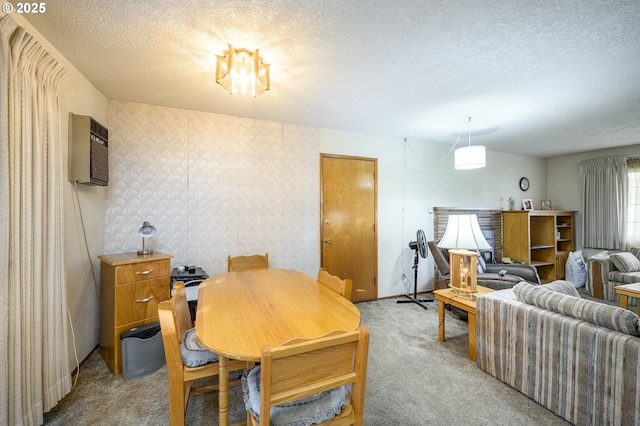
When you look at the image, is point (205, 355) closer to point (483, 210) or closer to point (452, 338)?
point (452, 338)

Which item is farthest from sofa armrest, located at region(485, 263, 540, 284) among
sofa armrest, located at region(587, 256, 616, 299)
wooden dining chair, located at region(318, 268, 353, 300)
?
wooden dining chair, located at region(318, 268, 353, 300)

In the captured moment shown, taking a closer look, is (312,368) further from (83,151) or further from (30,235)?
(83,151)

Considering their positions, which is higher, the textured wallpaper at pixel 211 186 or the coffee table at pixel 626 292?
the textured wallpaper at pixel 211 186

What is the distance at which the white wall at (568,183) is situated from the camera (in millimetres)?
5073

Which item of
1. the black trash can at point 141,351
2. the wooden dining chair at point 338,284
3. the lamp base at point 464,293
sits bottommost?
the black trash can at point 141,351

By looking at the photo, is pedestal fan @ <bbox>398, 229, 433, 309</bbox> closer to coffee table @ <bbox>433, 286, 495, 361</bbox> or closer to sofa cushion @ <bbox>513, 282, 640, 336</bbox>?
coffee table @ <bbox>433, 286, 495, 361</bbox>

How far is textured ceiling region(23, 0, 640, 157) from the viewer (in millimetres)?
1513

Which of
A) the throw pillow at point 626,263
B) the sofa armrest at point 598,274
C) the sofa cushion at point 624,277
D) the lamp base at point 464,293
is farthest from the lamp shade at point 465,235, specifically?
the sofa armrest at point 598,274

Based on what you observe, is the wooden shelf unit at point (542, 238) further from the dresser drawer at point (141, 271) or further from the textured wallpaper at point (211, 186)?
the dresser drawer at point (141, 271)

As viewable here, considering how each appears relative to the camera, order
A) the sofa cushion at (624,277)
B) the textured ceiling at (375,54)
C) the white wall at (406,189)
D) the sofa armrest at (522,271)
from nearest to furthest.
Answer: the textured ceiling at (375,54), the sofa cushion at (624,277), the sofa armrest at (522,271), the white wall at (406,189)

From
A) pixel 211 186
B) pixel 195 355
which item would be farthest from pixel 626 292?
pixel 211 186

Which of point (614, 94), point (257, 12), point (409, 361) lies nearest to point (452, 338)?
point (409, 361)

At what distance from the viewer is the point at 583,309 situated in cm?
162

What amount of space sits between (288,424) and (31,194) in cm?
193
